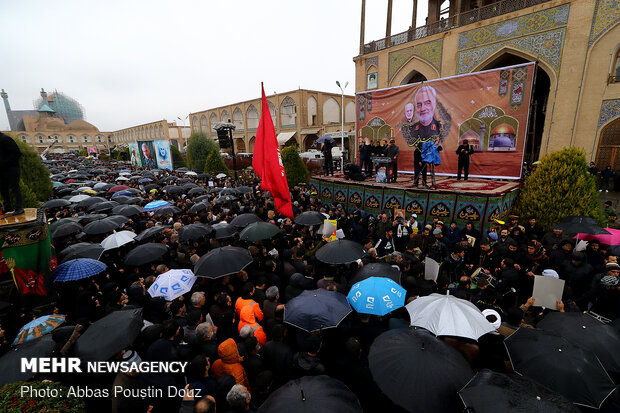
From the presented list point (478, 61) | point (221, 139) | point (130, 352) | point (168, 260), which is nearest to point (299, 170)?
point (221, 139)

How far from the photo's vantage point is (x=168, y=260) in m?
6.05

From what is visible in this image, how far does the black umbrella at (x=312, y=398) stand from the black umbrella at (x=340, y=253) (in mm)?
2510

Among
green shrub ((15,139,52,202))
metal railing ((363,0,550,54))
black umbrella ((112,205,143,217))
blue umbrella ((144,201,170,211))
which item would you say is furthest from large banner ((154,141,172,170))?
metal railing ((363,0,550,54))

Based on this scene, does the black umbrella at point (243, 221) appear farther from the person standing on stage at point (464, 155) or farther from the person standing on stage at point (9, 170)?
the person standing on stage at point (464, 155)

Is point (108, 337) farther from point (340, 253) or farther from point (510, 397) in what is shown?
point (510, 397)

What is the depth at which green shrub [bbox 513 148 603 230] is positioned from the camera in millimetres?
7781

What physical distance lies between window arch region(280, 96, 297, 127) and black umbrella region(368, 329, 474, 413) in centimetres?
3572

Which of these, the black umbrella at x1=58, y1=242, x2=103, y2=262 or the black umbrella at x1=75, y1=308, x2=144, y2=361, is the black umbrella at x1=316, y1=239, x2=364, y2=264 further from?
the black umbrella at x1=58, y1=242, x2=103, y2=262

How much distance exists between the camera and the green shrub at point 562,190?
7.78 metres

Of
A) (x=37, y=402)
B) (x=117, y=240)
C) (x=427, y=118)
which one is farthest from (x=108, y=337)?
(x=427, y=118)

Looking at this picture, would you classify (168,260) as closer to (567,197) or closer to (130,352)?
(130,352)

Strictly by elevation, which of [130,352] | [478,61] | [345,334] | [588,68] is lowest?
[345,334]

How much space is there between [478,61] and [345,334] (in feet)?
57.8

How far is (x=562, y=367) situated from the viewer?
95.0 inches
